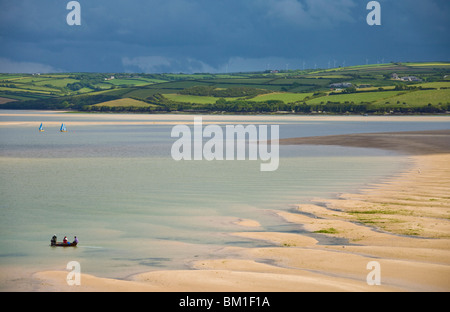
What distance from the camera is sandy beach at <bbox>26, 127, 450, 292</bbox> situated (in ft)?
47.1

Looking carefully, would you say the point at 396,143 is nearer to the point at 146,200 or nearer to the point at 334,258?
the point at 146,200

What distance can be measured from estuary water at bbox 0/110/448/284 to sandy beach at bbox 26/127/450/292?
0.80 meters

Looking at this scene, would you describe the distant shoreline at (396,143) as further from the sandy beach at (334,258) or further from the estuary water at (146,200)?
the sandy beach at (334,258)

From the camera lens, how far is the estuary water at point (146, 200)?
1811 cm

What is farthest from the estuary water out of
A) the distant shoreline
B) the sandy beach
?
the distant shoreline

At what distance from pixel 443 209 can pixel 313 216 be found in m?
4.66

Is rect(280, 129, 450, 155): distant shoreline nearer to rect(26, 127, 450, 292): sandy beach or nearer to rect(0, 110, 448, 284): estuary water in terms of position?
rect(0, 110, 448, 284): estuary water

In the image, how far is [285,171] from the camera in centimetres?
3981

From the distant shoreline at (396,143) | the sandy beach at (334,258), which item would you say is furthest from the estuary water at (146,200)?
the distant shoreline at (396,143)

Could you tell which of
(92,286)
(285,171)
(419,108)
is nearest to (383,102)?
(419,108)

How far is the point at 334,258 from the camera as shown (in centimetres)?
1670

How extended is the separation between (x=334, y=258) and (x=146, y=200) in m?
13.3
